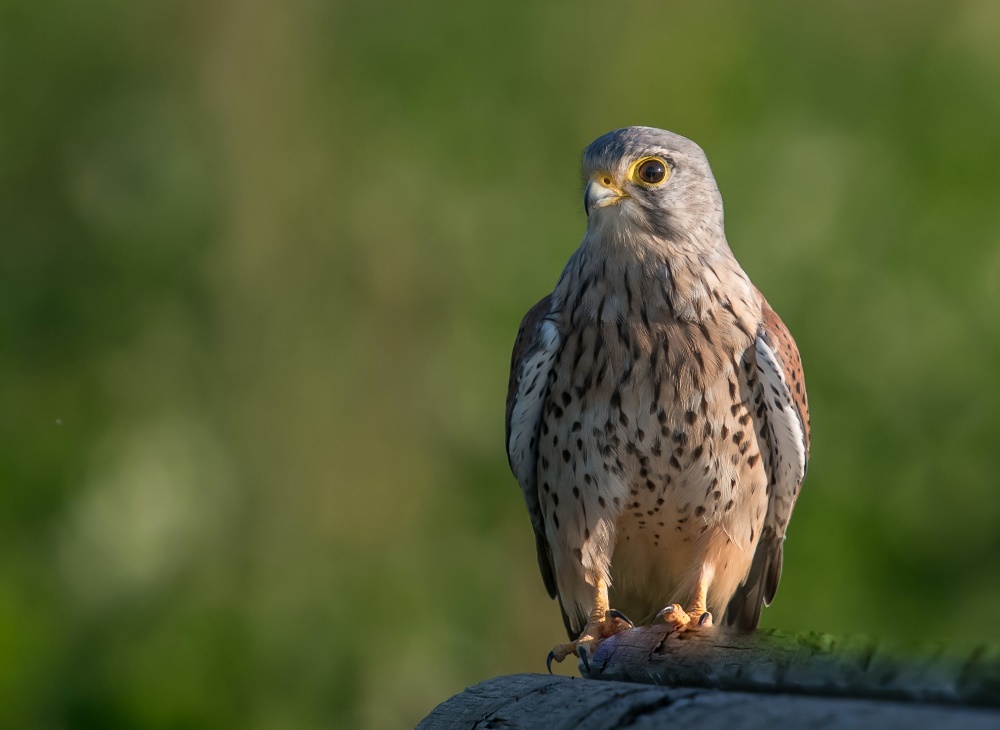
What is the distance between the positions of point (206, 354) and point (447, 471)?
1208mm

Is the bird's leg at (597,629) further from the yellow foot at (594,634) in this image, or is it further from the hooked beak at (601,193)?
the hooked beak at (601,193)

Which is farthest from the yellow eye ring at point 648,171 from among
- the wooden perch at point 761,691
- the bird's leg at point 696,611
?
the wooden perch at point 761,691

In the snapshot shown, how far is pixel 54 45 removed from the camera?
5.68 metres

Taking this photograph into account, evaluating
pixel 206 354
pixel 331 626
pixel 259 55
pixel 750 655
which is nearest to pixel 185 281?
pixel 206 354

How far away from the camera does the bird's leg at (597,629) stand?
283 centimetres

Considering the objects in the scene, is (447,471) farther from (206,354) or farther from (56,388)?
(56,388)

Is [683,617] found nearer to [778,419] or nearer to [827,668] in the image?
[778,419]

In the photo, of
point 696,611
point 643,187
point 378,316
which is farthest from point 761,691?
point 378,316

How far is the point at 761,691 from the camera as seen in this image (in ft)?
4.88

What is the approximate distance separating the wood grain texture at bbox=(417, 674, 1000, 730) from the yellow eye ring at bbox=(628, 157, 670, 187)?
4.70 ft

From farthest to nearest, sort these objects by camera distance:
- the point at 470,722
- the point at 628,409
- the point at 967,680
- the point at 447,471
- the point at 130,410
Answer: the point at 447,471
the point at 130,410
the point at 628,409
the point at 470,722
the point at 967,680

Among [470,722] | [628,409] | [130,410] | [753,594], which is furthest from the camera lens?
[130,410]

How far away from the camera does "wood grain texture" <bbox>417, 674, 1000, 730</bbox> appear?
120 cm

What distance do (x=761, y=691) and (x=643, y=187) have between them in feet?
5.82
